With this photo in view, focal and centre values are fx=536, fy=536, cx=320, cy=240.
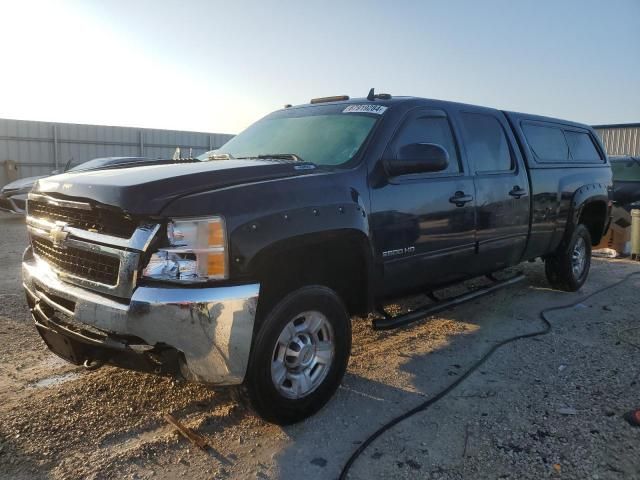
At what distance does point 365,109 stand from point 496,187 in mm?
1483

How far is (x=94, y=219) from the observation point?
2.88 m

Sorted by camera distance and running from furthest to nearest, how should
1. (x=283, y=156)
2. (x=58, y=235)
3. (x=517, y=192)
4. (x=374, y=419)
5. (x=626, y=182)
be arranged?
(x=626, y=182) → (x=517, y=192) → (x=283, y=156) → (x=374, y=419) → (x=58, y=235)

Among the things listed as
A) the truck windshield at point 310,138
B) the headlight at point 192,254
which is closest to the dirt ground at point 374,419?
the headlight at point 192,254

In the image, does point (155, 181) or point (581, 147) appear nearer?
point (155, 181)

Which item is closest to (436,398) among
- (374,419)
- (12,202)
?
(374,419)

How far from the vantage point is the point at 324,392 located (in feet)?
11.0

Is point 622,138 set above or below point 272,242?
above

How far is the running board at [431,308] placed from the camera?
12.7ft

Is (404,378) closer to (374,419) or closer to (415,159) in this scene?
(374,419)

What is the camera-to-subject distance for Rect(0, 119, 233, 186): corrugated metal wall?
1798 cm

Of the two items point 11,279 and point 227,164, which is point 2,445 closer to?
point 227,164

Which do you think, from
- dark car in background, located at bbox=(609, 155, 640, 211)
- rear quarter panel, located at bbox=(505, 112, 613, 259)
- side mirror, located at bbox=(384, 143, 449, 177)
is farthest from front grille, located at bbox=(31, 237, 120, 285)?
dark car in background, located at bbox=(609, 155, 640, 211)

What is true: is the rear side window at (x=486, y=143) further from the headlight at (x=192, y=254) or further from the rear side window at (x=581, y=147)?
the headlight at (x=192, y=254)

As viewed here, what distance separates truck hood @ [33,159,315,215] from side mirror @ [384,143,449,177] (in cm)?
58
